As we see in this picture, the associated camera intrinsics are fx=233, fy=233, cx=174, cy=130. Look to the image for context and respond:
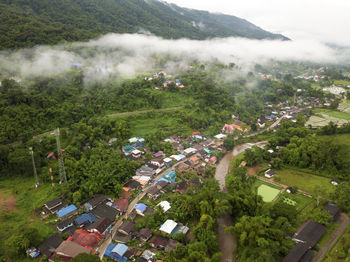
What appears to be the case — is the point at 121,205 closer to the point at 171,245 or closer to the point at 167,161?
the point at 171,245

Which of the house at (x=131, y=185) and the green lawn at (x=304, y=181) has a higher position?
the green lawn at (x=304, y=181)

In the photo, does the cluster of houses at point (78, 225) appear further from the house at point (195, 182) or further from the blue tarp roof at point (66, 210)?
the house at point (195, 182)

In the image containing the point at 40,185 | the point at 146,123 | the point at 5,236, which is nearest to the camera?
the point at 5,236

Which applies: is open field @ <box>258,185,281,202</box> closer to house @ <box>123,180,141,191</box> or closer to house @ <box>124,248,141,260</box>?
house @ <box>123,180,141,191</box>

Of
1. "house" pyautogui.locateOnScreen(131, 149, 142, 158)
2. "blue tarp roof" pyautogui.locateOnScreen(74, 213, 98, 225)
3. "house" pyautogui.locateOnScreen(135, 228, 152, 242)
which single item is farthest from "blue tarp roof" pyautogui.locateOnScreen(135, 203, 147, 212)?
"house" pyautogui.locateOnScreen(131, 149, 142, 158)

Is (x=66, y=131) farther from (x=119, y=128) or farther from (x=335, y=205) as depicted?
(x=335, y=205)

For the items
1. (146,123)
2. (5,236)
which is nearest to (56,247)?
(5,236)

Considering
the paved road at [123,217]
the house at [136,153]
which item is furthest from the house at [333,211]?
the house at [136,153]
